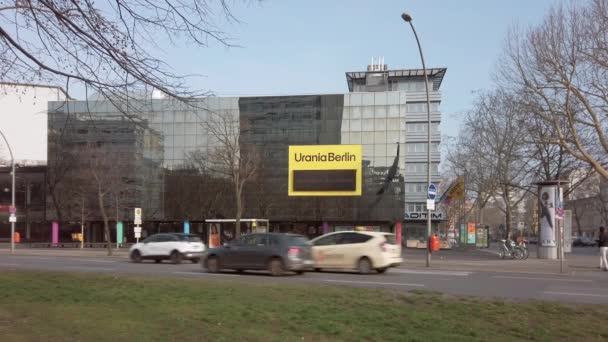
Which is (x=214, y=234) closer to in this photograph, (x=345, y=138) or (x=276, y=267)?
(x=345, y=138)

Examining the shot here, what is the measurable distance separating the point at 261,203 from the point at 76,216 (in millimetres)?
18553

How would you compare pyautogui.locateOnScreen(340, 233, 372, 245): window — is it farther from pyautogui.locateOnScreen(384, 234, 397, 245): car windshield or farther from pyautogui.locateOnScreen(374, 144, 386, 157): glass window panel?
pyautogui.locateOnScreen(374, 144, 386, 157): glass window panel

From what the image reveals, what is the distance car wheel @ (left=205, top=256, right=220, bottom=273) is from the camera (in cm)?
1967

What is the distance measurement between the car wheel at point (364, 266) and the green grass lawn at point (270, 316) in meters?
8.02

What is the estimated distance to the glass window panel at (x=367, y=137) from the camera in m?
58.7

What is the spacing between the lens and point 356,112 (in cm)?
5925

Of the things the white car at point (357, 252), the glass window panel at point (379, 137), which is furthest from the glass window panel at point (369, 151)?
the white car at point (357, 252)

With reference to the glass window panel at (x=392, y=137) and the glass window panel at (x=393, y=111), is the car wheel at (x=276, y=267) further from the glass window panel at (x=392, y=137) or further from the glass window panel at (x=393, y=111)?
the glass window panel at (x=393, y=111)

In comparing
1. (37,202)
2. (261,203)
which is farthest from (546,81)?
(37,202)

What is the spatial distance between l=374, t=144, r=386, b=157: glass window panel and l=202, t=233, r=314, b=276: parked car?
131ft

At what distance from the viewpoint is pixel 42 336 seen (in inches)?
263

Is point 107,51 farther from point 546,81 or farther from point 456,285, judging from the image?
point 546,81

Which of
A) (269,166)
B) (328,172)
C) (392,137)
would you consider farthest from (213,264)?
(392,137)

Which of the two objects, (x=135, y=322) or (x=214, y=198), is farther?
(x=214, y=198)
